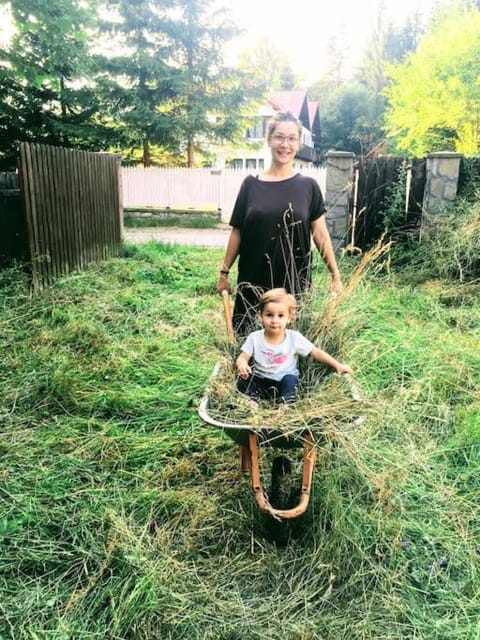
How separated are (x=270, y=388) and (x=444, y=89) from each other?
15.6 m

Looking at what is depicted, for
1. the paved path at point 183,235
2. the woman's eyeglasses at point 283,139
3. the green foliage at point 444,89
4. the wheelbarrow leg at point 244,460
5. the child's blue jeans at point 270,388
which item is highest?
the green foliage at point 444,89

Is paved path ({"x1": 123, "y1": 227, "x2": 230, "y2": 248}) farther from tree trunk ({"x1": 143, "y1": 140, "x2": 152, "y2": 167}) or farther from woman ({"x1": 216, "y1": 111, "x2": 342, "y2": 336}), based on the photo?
woman ({"x1": 216, "y1": 111, "x2": 342, "y2": 336})

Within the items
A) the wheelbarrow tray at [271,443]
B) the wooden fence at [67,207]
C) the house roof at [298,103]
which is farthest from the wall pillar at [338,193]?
the house roof at [298,103]

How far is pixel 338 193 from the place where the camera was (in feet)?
20.8

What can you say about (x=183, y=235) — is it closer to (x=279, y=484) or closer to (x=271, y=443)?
(x=279, y=484)

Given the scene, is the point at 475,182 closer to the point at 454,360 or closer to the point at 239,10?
the point at 454,360

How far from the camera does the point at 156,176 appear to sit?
1497 cm

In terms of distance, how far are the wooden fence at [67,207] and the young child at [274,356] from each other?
3.67m

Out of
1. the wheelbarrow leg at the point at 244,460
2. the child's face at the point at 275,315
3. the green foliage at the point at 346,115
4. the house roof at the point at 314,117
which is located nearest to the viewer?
the child's face at the point at 275,315

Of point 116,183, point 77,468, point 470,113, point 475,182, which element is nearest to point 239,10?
point 470,113

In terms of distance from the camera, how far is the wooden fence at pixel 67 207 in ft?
17.1

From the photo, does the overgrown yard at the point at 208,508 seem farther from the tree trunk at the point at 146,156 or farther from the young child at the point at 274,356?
the tree trunk at the point at 146,156

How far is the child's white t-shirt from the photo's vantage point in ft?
6.91

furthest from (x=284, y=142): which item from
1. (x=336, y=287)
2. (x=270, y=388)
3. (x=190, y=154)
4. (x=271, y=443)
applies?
(x=190, y=154)
